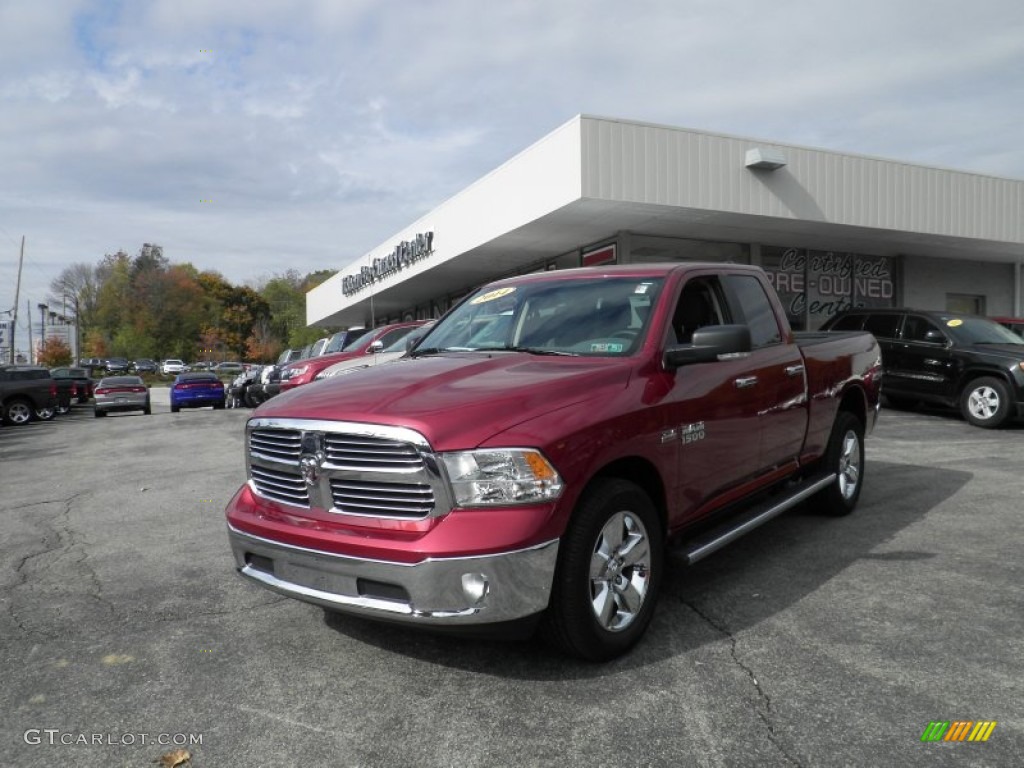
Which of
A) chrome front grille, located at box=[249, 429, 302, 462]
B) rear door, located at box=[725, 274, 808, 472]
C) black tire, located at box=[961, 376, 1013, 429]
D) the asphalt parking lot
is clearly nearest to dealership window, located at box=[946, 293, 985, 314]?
black tire, located at box=[961, 376, 1013, 429]

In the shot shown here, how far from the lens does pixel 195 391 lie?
80.9 feet

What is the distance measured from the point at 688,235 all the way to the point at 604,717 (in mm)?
16537

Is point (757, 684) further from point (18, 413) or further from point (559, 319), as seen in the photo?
point (18, 413)

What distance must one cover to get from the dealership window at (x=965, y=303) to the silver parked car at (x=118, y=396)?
84.7 ft

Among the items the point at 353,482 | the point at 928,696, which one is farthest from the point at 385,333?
the point at 928,696

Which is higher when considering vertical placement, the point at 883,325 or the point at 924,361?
the point at 883,325

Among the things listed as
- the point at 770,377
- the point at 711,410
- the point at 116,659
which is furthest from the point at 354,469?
the point at 770,377

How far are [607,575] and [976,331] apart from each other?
37.8 ft

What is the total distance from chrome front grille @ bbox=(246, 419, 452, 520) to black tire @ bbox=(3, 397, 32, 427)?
21.8 metres

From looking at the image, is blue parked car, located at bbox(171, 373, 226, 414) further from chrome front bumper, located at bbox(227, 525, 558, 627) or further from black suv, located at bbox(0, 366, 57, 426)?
chrome front bumper, located at bbox(227, 525, 558, 627)

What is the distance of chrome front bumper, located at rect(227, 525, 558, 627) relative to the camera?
2.83 metres

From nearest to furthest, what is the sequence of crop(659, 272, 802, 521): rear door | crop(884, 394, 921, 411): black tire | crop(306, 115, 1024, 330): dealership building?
1. crop(659, 272, 802, 521): rear door
2. crop(884, 394, 921, 411): black tire
3. crop(306, 115, 1024, 330): dealership building

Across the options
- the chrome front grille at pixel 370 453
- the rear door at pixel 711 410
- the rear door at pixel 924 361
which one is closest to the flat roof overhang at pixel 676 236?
the rear door at pixel 924 361

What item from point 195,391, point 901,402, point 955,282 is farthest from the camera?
point 195,391
